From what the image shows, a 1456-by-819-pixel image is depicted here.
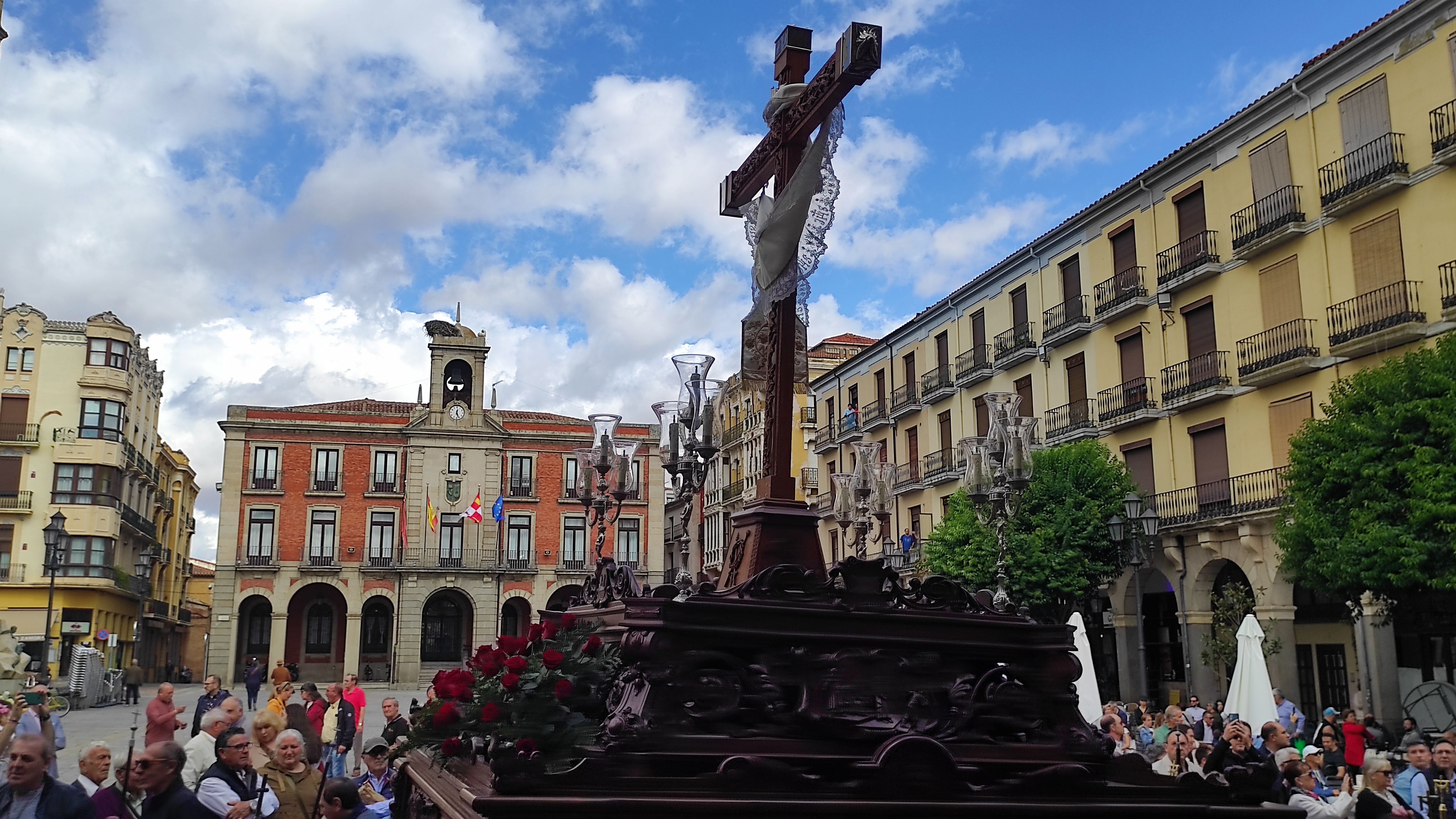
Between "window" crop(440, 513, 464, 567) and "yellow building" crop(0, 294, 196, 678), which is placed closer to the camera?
"yellow building" crop(0, 294, 196, 678)

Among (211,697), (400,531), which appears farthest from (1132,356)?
(400,531)

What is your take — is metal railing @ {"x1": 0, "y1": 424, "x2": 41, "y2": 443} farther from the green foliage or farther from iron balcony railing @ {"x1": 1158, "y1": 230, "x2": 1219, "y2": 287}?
the green foliage

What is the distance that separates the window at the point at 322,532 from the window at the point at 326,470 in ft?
3.10

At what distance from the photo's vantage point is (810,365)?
46.9 m

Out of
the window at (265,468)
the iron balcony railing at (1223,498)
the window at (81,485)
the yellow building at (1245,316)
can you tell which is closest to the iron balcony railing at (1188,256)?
the yellow building at (1245,316)

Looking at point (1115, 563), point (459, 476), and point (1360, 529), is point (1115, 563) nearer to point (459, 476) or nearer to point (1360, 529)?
point (1360, 529)

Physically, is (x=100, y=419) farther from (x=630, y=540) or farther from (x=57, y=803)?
(x=57, y=803)

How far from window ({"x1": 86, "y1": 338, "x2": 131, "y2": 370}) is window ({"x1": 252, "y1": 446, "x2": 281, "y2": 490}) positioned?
23.5 ft

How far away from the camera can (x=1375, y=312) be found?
69.1ft

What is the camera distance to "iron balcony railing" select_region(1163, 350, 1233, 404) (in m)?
24.6

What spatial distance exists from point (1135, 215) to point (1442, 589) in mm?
12300

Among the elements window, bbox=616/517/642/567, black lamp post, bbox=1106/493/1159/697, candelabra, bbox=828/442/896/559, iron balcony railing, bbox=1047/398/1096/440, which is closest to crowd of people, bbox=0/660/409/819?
candelabra, bbox=828/442/896/559

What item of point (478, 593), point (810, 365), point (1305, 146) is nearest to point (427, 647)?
point (478, 593)

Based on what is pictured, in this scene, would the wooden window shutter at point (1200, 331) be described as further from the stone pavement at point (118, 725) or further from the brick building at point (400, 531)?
the brick building at point (400, 531)
